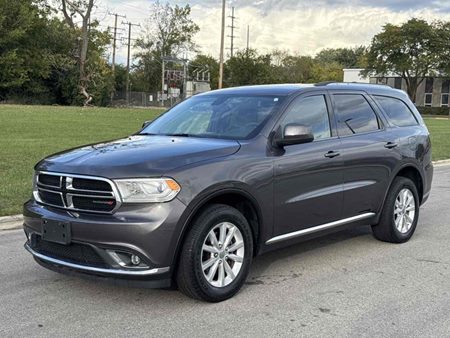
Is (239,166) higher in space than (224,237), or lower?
higher

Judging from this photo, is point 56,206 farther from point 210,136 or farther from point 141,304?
point 210,136

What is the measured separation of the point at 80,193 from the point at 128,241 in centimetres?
55

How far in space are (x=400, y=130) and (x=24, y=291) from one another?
4503 mm

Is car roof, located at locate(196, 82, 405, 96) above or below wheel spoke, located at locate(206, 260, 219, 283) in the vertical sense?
above

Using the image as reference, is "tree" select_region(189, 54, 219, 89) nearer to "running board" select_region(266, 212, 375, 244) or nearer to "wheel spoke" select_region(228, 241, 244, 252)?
"running board" select_region(266, 212, 375, 244)

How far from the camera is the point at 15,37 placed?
55562 millimetres

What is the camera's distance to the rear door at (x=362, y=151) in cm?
581

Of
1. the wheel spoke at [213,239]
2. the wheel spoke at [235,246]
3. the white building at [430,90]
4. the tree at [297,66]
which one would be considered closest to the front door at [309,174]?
the wheel spoke at [235,246]

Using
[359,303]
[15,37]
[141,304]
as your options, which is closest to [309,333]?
[359,303]

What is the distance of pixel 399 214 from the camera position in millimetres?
6676

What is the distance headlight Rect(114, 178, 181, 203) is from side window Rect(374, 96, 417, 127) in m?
3.43

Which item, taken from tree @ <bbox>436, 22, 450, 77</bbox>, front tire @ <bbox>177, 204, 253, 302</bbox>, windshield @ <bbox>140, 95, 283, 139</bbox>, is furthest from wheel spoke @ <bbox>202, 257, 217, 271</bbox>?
tree @ <bbox>436, 22, 450, 77</bbox>

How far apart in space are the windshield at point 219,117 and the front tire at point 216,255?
0.88 meters

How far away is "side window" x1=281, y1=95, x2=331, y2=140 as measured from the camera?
17.8 feet
